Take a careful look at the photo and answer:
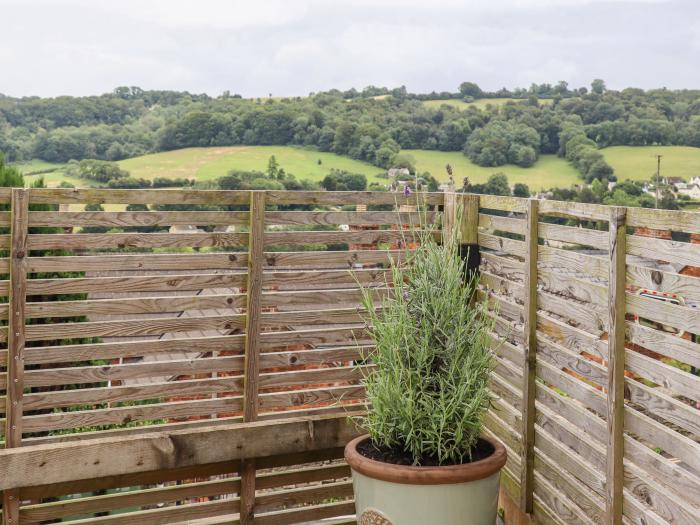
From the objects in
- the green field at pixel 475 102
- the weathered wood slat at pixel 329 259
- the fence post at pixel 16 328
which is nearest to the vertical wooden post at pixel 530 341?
the weathered wood slat at pixel 329 259

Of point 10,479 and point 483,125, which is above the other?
point 483,125

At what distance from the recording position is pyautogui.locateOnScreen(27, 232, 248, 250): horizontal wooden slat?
301 cm

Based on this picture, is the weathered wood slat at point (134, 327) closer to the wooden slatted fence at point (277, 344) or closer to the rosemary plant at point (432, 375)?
the wooden slatted fence at point (277, 344)

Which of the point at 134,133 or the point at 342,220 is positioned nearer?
the point at 342,220

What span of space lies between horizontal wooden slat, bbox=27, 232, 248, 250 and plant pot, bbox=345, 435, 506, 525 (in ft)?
3.88

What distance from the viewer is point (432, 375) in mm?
2773

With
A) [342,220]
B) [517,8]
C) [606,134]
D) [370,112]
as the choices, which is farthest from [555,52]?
[342,220]

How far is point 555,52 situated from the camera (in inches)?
1483

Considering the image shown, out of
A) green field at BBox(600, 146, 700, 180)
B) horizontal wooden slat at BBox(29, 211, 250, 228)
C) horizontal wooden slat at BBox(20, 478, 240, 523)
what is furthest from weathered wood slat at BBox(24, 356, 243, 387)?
green field at BBox(600, 146, 700, 180)

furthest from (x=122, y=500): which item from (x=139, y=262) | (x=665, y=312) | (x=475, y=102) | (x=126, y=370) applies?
(x=475, y=102)

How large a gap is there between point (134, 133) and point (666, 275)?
70.8ft

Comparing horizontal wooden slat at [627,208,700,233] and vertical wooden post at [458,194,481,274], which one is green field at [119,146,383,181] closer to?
vertical wooden post at [458,194,481,274]

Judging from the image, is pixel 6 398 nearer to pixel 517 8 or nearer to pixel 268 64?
pixel 268 64

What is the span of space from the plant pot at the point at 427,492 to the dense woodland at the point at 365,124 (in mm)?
14027
